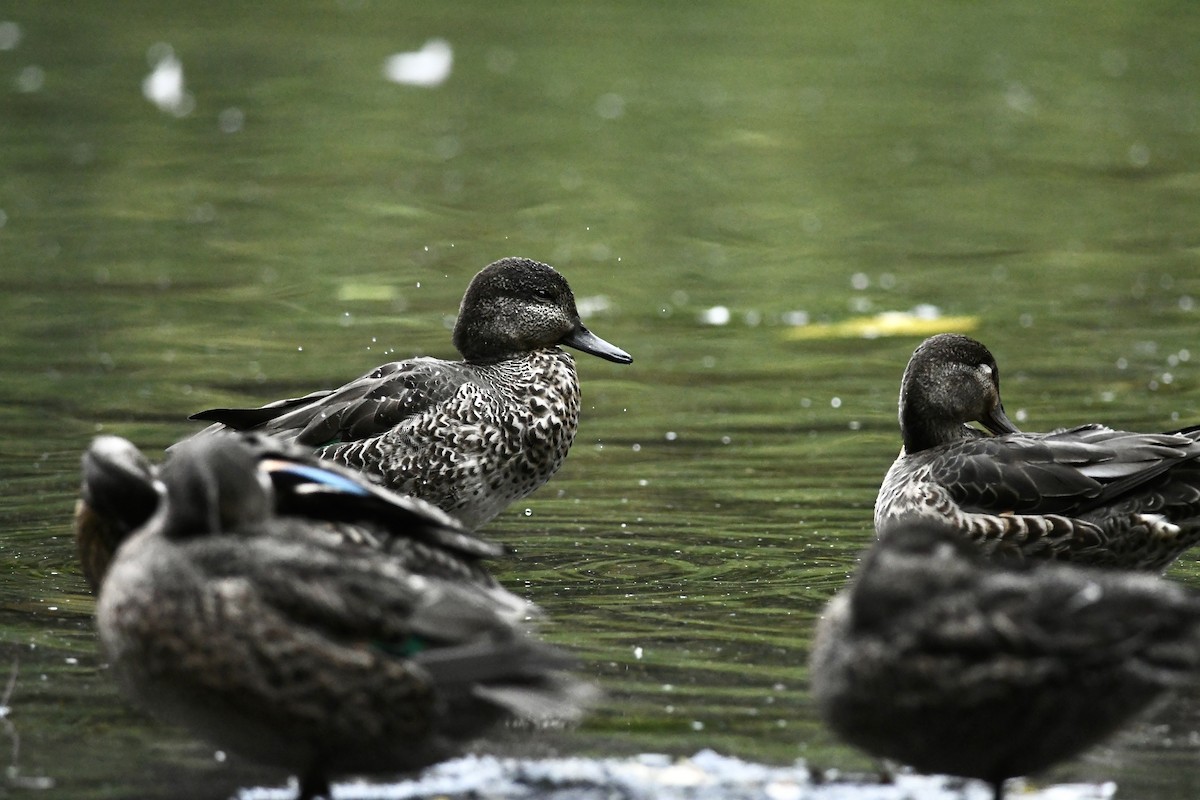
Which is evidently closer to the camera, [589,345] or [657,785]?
[657,785]

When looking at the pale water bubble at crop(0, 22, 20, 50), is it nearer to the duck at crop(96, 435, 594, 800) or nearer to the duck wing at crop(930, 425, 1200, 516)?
the duck wing at crop(930, 425, 1200, 516)

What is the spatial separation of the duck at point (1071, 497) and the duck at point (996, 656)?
2.42m

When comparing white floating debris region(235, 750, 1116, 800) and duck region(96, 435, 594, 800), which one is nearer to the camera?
duck region(96, 435, 594, 800)

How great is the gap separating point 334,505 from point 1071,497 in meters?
2.90

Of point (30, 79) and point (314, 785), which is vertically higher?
point (30, 79)

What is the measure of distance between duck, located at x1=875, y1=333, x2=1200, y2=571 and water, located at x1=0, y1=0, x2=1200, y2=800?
49cm

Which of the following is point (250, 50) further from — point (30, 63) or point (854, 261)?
point (854, 261)

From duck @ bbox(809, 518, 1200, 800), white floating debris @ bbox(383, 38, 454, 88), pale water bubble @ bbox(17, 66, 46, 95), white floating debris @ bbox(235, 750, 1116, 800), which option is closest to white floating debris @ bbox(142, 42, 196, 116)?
pale water bubble @ bbox(17, 66, 46, 95)

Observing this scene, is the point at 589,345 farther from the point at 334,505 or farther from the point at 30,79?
the point at 30,79

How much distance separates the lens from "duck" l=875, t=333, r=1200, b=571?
7223 mm

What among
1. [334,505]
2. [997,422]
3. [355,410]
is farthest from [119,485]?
[997,422]

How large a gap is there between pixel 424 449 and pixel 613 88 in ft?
45.4

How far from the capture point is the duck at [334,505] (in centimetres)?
562

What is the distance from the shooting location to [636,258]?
570 inches
